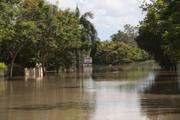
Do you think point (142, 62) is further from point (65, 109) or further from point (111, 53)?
point (65, 109)

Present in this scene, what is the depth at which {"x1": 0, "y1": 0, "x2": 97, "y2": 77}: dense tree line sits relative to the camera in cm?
5400

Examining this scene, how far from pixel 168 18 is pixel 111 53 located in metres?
115

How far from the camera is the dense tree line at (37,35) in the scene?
54000 millimetres

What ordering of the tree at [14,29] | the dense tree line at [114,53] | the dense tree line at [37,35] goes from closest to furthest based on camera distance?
the tree at [14,29], the dense tree line at [37,35], the dense tree line at [114,53]

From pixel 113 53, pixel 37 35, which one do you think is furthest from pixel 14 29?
pixel 113 53

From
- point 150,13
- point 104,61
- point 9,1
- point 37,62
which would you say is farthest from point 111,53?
point 150,13

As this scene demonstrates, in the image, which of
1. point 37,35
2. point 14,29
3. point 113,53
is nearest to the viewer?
point 14,29

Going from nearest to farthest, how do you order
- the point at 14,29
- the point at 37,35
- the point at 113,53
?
the point at 14,29 < the point at 37,35 < the point at 113,53

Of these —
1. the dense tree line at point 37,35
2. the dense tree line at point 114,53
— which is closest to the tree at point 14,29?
the dense tree line at point 37,35

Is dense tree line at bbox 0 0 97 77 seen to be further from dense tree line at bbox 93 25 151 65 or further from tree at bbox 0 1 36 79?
dense tree line at bbox 93 25 151 65

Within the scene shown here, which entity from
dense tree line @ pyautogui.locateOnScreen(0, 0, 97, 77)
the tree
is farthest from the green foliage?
the tree

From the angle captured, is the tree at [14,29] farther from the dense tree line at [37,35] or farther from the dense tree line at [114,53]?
the dense tree line at [114,53]

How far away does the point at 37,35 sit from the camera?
65938mm

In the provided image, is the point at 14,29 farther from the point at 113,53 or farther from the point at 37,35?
the point at 113,53
